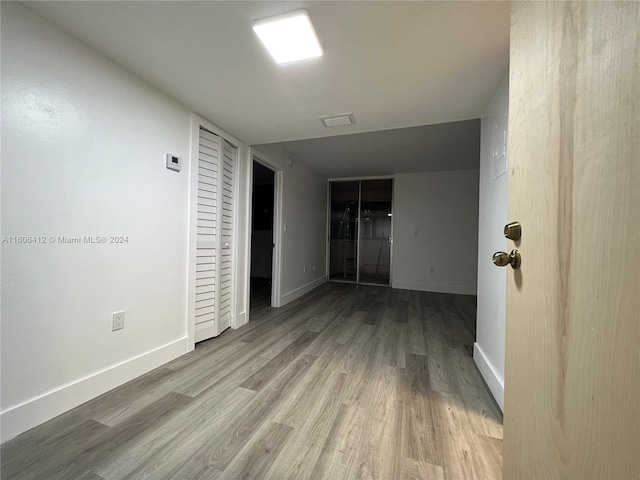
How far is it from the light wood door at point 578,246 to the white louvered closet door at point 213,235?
2226mm

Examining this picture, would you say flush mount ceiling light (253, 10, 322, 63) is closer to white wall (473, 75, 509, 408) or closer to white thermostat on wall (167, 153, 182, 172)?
white thermostat on wall (167, 153, 182, 172)

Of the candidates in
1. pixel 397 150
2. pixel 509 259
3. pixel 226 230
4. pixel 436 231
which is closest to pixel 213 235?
pixel 226 230

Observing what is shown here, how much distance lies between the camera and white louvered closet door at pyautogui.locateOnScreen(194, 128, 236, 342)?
86.0 inches

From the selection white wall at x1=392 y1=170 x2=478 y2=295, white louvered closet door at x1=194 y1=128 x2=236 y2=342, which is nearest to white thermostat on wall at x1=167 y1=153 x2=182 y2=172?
white louvered closet door at x1=194 y1=128 x2=236 y2=342

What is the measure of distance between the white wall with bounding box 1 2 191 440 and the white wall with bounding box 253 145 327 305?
145cm

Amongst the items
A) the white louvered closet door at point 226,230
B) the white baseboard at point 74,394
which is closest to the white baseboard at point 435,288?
the white louvered closet door at point 226,230

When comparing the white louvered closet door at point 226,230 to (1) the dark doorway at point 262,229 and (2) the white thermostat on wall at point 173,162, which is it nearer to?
(2) the white thermostat on wall at point 173,162

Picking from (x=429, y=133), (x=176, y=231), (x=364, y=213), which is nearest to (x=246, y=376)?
(x=176, y=231)

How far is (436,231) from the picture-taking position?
4.67 meters

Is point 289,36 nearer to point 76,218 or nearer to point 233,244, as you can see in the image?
point 76,218

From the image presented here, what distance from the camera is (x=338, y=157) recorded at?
3.88m

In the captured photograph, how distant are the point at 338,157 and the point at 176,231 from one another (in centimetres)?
274

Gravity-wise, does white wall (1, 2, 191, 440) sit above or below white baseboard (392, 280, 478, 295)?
above

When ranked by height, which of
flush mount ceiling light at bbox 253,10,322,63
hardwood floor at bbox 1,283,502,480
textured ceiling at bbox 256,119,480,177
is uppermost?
textured ceiling at bbox 256,119,480,177
